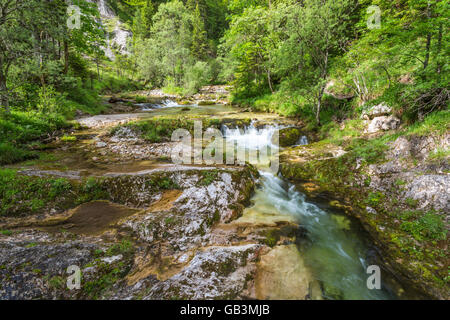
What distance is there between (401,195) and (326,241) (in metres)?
2.37

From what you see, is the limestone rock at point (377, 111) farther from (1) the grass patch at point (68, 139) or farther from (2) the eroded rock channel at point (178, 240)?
(1) the grass patch at point (68, 139)

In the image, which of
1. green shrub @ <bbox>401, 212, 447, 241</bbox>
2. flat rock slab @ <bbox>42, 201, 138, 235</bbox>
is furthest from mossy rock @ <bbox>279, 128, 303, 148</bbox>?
flat rock slab @ <bbox>42, 201, 138, 235</bbox>

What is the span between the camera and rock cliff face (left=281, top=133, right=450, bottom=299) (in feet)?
11.0

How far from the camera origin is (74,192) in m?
4.50

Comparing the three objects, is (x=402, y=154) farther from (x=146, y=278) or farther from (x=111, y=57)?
(x=111, y=57)

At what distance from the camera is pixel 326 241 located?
14.2 feet

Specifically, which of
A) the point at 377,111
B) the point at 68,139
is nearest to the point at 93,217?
the point at 68,139

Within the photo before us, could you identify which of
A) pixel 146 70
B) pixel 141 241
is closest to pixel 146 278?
pixel 141 241

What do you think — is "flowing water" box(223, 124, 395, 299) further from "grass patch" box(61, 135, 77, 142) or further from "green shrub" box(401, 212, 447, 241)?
"grass patch" box(61, 135, 77, 142)

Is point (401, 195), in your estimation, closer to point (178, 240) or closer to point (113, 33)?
point (178, 240)

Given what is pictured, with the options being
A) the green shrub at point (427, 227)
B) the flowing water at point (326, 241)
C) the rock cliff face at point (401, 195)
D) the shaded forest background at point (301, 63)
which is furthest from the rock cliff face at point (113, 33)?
the green shrub at point (427, 227)

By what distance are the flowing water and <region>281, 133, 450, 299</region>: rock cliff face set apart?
411 millimetres

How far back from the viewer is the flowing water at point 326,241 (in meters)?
3.24

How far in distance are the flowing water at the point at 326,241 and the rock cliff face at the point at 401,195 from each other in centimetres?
41
